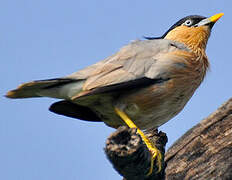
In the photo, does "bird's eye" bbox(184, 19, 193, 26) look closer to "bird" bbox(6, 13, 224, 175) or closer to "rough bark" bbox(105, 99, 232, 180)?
"bird" bbox(6, 13, 224, 175)

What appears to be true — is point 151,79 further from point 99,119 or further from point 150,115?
point 99,119

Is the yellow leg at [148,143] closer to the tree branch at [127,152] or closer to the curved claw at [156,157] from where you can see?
the curved claw at [156,157]

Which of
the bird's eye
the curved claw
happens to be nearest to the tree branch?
the curved claw

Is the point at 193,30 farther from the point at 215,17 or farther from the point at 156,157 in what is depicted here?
the point at 156,157

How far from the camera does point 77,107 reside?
229 inches

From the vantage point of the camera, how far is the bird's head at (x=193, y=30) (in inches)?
260

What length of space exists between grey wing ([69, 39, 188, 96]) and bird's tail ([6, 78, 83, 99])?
11cm

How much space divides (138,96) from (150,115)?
1.24 ft

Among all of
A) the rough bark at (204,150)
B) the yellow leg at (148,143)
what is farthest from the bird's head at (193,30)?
the yellow leg at (148,143)

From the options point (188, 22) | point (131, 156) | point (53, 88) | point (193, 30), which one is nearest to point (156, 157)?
point (131, 156)

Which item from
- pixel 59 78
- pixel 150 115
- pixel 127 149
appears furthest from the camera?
pixel 150 115

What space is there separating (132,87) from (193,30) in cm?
208

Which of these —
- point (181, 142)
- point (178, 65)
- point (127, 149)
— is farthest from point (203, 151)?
point (127, 149)

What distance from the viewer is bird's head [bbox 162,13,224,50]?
661 centimetres
